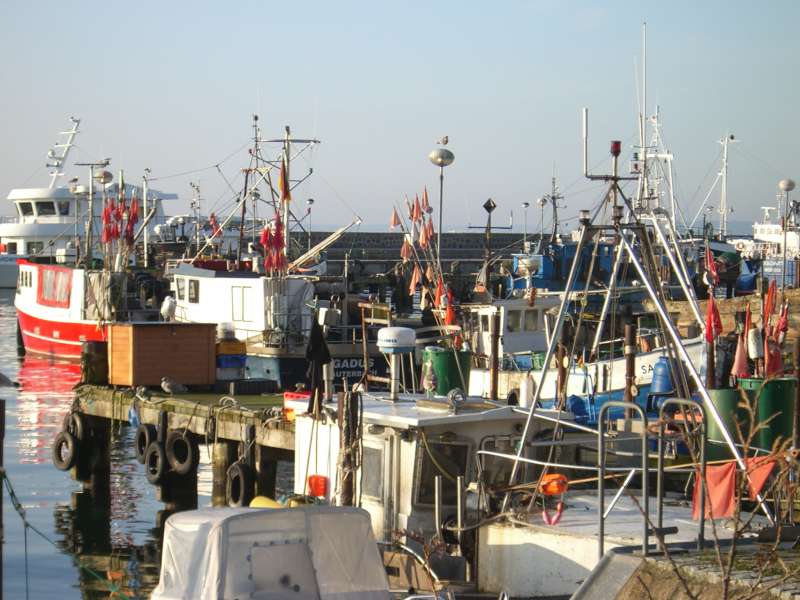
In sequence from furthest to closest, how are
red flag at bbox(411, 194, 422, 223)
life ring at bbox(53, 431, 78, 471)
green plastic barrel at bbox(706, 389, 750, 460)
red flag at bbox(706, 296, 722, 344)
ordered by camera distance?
red flag at bbox(411, 194, 422, 223) < life ring at bbox(53, 431, 78, 471) < red flag at bbox(706, 296, 722, 344) < green plastic barrel at bbox(706, 389, 750, 460)

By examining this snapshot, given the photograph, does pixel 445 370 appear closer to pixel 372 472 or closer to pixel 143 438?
pixel 143 438

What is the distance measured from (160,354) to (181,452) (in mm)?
3269

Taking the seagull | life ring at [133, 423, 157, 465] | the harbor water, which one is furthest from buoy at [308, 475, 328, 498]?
the seagull

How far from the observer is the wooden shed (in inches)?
965

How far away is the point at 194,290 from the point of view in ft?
142

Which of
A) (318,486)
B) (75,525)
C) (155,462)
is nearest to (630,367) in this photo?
(318,486)

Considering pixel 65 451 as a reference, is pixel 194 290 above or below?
above

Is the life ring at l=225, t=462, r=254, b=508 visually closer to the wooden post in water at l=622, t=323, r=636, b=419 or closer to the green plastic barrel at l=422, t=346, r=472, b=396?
the green plastic barrel at l=422, t=346, r=472, b=396

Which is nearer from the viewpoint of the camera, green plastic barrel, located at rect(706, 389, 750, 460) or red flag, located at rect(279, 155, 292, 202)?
green plastic barrel, located at rect(706, 389, 750, 460)

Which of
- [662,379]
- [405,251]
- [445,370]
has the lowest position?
[662,379]

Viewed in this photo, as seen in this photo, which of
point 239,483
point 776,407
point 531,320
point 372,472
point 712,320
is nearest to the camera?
point 372,472

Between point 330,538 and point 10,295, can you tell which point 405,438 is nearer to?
point 330,538

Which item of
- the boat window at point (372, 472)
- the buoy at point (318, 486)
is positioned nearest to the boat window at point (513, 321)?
the buoy at point (318, 486)

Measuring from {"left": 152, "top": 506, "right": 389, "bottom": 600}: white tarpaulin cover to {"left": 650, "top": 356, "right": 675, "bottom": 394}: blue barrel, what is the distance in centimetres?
1284
